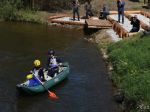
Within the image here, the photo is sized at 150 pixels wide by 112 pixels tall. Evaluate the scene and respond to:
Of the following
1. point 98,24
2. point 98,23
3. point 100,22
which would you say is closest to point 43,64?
point 98,24

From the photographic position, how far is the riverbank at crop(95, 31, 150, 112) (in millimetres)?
20653

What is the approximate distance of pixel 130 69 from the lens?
2492 centimetres

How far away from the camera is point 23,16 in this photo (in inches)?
1813

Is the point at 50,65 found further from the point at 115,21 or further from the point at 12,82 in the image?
the point at 115,21

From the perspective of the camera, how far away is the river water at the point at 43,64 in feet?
73.0

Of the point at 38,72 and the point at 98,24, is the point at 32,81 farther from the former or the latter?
the point at 98,24

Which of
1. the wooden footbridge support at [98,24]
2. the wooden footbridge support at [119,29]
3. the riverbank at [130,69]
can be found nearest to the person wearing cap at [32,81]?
the riverbank at [130,69]

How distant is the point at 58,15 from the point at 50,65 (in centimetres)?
2234

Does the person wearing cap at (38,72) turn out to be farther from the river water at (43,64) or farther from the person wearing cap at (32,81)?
the river water at (43,64)

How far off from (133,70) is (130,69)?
33cm

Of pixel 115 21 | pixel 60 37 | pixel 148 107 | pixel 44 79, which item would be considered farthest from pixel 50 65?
pixel 115 21

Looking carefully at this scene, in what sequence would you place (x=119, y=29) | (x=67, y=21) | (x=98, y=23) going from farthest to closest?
(x=67, y=21) → (x=98, y=23) → (x=119, y=29)

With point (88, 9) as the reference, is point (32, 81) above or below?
below

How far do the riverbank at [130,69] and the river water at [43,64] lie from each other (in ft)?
2.12
